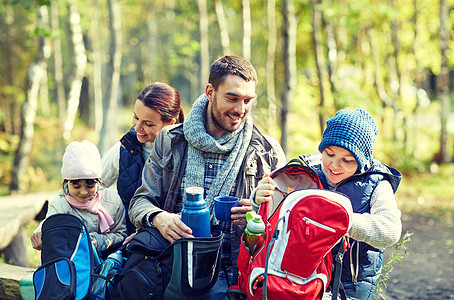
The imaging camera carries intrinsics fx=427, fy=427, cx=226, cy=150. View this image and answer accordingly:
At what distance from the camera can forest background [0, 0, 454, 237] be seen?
965 cm

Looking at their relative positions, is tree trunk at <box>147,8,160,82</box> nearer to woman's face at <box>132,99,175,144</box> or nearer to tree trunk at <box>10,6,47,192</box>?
tree trunk at <box>10,6,47,192</box>

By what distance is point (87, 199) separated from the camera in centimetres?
311

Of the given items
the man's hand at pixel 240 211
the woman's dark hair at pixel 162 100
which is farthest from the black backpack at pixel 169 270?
the woman's dark hair at pixel 162 100

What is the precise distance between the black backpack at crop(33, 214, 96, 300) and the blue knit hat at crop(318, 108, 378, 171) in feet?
5.35

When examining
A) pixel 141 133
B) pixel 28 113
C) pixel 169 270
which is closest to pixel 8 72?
pixel 28 113

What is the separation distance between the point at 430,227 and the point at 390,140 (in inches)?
252

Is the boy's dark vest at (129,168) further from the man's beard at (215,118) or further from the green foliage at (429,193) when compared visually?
the green foliage at (429,193)

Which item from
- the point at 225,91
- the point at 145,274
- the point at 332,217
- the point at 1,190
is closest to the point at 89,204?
the point at 145,274

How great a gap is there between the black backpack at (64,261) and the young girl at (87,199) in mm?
271

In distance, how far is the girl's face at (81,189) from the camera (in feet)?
9.96

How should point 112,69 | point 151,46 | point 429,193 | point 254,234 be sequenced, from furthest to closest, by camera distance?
point 151,46 < point 429,193 < point 112,69 < point 254,234

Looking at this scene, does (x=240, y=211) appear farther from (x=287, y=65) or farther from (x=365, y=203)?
(x=287, y=65)

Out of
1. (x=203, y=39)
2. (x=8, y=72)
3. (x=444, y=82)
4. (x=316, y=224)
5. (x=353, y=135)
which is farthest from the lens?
(x=8, y=72)

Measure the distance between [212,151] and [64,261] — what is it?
3.83 ft
